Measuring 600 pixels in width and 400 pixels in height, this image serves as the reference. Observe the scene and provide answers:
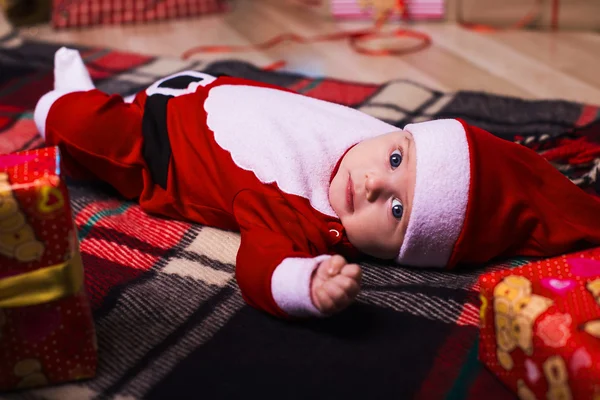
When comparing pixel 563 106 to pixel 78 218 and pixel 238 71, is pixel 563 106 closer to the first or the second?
pixel 238 71

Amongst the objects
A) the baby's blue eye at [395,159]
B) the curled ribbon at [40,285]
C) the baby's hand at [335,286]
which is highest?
the baby's blue eye at [395,159]

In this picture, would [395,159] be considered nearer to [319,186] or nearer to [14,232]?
[319,186]

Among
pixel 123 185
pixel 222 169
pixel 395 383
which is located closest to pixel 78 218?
pixel 123 185

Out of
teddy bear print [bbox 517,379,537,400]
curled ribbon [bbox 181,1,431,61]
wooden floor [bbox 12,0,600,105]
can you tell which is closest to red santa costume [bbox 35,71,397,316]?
teddy bear print [bbox 517,379,537,400]

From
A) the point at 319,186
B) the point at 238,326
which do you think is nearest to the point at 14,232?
the point at 238,326

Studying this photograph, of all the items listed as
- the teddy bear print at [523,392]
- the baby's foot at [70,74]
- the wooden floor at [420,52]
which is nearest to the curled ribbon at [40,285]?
the teddy bear print at [523,392]

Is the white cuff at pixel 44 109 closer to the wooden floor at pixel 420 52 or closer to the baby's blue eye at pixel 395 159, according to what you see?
the baby's blue eye at pixel 395 159

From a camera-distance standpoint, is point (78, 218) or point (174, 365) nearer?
point (174, 365)

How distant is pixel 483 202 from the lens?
0.76 m

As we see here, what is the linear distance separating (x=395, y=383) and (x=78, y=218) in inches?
21.5

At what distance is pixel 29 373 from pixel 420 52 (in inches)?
56.2

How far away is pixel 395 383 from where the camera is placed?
2.09ft

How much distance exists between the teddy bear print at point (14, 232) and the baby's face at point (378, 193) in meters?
0.37

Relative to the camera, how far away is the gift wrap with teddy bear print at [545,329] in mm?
564
